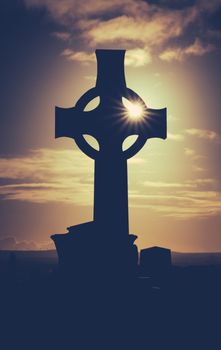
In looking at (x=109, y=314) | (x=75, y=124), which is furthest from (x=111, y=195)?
(x=109, y=314)

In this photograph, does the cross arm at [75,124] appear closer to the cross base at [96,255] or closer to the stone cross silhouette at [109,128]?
the stone cross silhouette at [109,128]

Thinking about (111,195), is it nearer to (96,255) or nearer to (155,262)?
(96,255)

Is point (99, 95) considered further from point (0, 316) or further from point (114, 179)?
point (0, 316)

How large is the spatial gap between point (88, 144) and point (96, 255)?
9.94ft

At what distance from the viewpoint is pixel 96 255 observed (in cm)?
1507

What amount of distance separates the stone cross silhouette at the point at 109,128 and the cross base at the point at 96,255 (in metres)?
0.46

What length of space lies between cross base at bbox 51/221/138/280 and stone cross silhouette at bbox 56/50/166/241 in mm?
458

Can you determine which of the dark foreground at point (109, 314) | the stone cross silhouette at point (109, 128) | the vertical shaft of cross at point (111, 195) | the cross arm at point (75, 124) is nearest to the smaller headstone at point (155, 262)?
the dark foreground at point (109, 314)

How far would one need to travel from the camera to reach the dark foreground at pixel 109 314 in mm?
10875

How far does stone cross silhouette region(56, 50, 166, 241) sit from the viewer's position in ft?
50.5

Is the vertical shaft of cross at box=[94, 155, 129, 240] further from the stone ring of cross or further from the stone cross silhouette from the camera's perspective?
the stone ring of cross

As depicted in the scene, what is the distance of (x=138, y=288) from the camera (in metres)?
13.9

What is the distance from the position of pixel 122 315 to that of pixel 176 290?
2.85 m

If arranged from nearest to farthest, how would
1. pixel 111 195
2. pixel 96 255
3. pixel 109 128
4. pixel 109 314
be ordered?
pixel 109 314 → pixel 96 255 → pixel 111 195 → pixel 109 128
